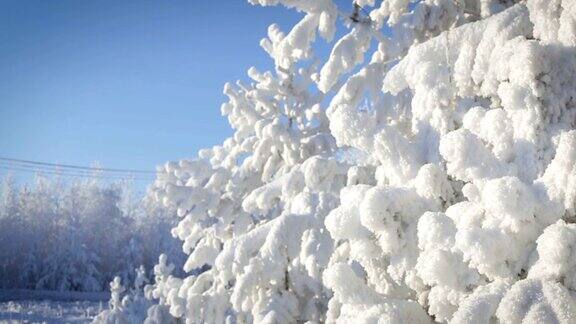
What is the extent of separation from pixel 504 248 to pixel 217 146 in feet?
19.8

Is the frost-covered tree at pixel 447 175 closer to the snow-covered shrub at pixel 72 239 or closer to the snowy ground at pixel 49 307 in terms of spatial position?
the snowy ground at pixel 49 307

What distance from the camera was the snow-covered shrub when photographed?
167 feet

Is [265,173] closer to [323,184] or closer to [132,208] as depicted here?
[323,184]

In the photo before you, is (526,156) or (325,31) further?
(325,31)

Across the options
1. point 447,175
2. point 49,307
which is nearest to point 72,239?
point 49,307

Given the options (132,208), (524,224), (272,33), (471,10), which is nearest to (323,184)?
(471,10)

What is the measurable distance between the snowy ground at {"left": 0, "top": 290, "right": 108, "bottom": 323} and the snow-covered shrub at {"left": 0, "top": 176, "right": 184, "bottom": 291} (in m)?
6.11

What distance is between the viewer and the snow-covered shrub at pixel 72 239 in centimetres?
5084

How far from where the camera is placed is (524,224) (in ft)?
6.35

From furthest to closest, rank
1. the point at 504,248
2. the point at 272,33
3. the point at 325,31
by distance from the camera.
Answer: the point at 272,33 → the point at 325,31 → the point at 504,248

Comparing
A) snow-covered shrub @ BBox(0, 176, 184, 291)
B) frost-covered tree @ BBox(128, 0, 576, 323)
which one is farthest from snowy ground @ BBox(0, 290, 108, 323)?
frost-covered tree @ BBox(128, 0, 576, 323)

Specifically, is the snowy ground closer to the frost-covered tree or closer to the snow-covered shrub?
the snow-covered shrub

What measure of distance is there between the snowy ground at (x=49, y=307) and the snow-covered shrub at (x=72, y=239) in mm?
6112

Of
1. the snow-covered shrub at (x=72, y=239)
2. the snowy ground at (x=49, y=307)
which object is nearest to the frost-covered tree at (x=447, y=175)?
the snowy ground at (x=49, y=307)
